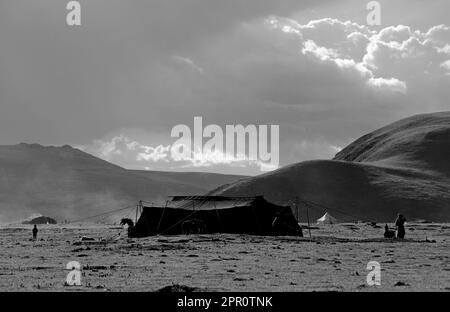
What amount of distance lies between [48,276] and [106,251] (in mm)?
16031

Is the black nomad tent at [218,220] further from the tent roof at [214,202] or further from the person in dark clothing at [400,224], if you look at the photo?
the person in dark clothing at [400,224]

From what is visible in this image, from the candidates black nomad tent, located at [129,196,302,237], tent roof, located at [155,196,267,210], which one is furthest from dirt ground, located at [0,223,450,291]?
tent roof, located at [155,196,267,210]

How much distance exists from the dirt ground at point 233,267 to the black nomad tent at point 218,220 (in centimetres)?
1298

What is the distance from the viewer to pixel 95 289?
25.5 meters

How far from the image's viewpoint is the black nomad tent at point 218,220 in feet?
225

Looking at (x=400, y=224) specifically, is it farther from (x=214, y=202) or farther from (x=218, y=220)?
(x=214, y=202)

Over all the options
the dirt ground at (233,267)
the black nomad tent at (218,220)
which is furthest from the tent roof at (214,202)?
the dirt ground at (233,267)

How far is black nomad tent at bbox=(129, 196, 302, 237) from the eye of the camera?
225 feet

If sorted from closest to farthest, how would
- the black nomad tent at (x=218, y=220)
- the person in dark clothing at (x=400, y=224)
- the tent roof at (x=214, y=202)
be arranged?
the person in dark clothing at (x=400, y=224)
the black nomad tent at (x=218, y=220)
the tent roof at (x=214, y=202)

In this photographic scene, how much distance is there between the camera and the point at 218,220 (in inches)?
2736
